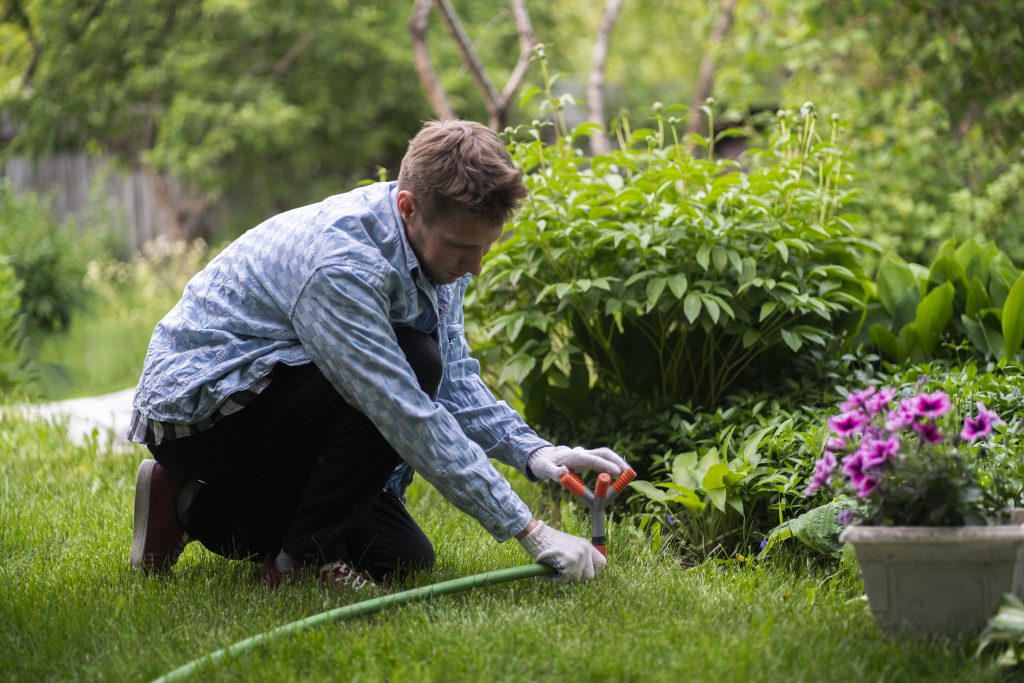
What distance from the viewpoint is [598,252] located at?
11.6 ft

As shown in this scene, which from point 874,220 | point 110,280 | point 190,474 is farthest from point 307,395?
point 110,280

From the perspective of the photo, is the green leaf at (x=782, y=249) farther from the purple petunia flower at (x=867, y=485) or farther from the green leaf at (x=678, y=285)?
the purple petunia flower at (x=867, y=485)

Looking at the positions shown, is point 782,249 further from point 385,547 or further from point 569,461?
point 385,547

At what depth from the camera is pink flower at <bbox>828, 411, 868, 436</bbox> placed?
201 cm

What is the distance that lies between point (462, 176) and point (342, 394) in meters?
0.55

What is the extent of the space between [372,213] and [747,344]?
1.47m

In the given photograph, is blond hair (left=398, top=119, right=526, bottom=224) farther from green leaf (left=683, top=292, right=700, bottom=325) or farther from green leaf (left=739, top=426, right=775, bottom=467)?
green leaf (left=739, top=426, right=775, bottom=467)

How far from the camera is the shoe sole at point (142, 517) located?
8.68 ft

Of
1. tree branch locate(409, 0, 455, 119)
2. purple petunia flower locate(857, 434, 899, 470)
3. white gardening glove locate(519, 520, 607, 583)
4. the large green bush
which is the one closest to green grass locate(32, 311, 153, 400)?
tree branch locate(409, 0, 455, 119)

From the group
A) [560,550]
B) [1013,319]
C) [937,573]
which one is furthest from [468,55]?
[937,573]

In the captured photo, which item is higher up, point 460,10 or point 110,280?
point 460,10

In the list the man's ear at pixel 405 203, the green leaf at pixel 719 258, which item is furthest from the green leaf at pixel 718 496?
the man's ear at pixel 405 203

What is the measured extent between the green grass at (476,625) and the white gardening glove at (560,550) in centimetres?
7

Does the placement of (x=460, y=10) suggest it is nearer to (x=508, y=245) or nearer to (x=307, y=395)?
(x=508, y=245)
